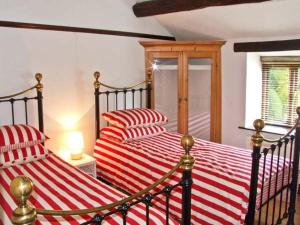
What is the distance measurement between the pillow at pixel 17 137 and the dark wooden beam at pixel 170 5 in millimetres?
2016

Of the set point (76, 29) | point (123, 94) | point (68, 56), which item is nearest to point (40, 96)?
point (68, 56)

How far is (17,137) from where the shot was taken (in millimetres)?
2762

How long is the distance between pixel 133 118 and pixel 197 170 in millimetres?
1149

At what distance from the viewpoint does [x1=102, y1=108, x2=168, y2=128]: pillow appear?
353cm

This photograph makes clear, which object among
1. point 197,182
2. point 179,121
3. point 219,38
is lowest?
point 197,182

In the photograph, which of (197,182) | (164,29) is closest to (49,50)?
(164,29)

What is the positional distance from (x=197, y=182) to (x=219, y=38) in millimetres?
2272

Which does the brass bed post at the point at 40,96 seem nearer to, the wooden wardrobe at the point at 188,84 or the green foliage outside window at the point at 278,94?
the wooden wardrobe at the point at 188,84

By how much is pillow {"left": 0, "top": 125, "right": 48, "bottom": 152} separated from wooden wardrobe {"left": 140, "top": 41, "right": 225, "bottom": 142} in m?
1.86

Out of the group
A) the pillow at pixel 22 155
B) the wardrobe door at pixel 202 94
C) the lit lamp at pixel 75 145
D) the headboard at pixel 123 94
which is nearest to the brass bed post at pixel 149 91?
the headboard at pixel 123 94

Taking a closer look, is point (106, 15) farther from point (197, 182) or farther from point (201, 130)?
point (197, 182)

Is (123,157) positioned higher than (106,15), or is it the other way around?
(106,15)

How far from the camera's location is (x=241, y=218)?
236cm

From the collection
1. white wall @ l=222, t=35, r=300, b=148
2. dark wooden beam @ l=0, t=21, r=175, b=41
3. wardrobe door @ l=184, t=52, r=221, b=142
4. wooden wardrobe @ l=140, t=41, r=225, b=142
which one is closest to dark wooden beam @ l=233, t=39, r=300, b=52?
white wall @ l=222, t=35, r=300, b=148
